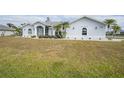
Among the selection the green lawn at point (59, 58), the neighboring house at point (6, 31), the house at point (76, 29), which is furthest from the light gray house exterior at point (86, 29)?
the neighboring house at point (6, 31)

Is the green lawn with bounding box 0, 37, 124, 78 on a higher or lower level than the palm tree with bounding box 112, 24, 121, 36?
lower

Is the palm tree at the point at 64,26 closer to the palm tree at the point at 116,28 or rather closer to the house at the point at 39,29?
the house at the point at 39,29

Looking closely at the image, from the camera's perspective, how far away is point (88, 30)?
160 inches

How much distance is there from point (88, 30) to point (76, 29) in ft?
0.87

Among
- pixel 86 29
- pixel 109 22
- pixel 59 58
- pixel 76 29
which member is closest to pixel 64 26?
pixel 76 29

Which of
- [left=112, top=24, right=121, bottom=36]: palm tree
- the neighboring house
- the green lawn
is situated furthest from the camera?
the neighboring house

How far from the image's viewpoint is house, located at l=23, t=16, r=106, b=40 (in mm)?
4023

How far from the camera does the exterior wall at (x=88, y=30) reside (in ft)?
13.2

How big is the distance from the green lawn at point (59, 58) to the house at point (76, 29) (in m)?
0.15

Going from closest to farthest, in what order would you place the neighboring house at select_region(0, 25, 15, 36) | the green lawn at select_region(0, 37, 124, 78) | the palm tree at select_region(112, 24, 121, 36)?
the green lawn at select_region(0, 37, 124, 78) → the palm tree at select_region(112, 24, 121, 36) → the neighboring house at select_region(0, 25, 15, 36)

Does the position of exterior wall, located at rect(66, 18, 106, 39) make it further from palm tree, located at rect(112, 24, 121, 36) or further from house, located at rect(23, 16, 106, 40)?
palm tree, located at rect(112, 24, 121, 36)

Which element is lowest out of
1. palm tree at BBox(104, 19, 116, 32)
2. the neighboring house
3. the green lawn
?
the green lawn

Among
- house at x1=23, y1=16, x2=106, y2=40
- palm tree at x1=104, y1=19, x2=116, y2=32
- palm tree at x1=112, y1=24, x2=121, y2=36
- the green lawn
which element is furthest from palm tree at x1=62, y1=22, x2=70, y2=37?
palm tree at x1=112, y1=24, x2=121, y2=36
